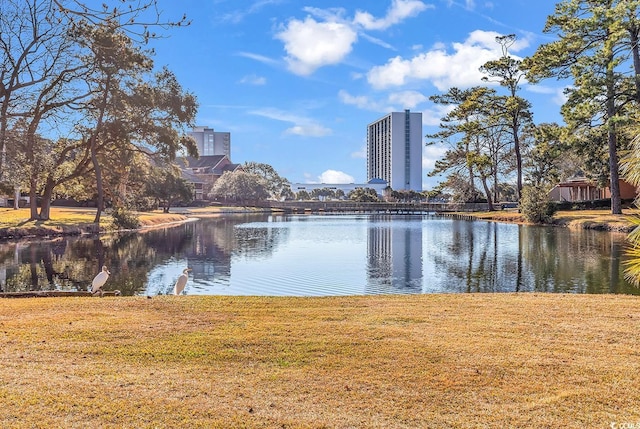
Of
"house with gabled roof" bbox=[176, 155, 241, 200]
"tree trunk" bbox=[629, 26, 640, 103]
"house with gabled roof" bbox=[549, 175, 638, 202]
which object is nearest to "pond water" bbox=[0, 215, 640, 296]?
"tree trunk" bbox=[629, 26, 640, 103]

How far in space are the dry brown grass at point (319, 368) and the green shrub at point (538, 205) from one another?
3646 centimetres

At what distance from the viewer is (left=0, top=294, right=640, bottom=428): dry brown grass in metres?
4.18

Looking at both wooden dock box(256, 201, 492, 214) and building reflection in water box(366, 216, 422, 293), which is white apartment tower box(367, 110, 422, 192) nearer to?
wooden dock box(256, 201, 492, 214)

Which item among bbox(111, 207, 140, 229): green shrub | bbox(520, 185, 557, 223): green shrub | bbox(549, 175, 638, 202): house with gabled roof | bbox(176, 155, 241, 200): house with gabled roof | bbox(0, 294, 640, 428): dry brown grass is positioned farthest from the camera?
bbox(176, 155, 241, 200): house with gabled roof

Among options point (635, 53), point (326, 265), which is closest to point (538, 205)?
point (635, 53)

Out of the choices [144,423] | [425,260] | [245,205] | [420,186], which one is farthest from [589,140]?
[420,186]

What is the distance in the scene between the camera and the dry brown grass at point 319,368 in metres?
4.18

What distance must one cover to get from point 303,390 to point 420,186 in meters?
177

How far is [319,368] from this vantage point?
535 centimetres

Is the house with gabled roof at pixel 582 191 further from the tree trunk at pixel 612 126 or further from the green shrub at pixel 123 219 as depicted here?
the green shrub at pixel 123 219

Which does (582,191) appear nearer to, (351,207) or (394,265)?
(351,207)

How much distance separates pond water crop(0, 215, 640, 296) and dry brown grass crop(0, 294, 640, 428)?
6490 mm

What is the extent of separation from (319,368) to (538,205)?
4151 centimetres

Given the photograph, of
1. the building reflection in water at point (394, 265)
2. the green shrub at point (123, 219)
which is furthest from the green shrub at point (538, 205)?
the green shrub at point (123, 219)
